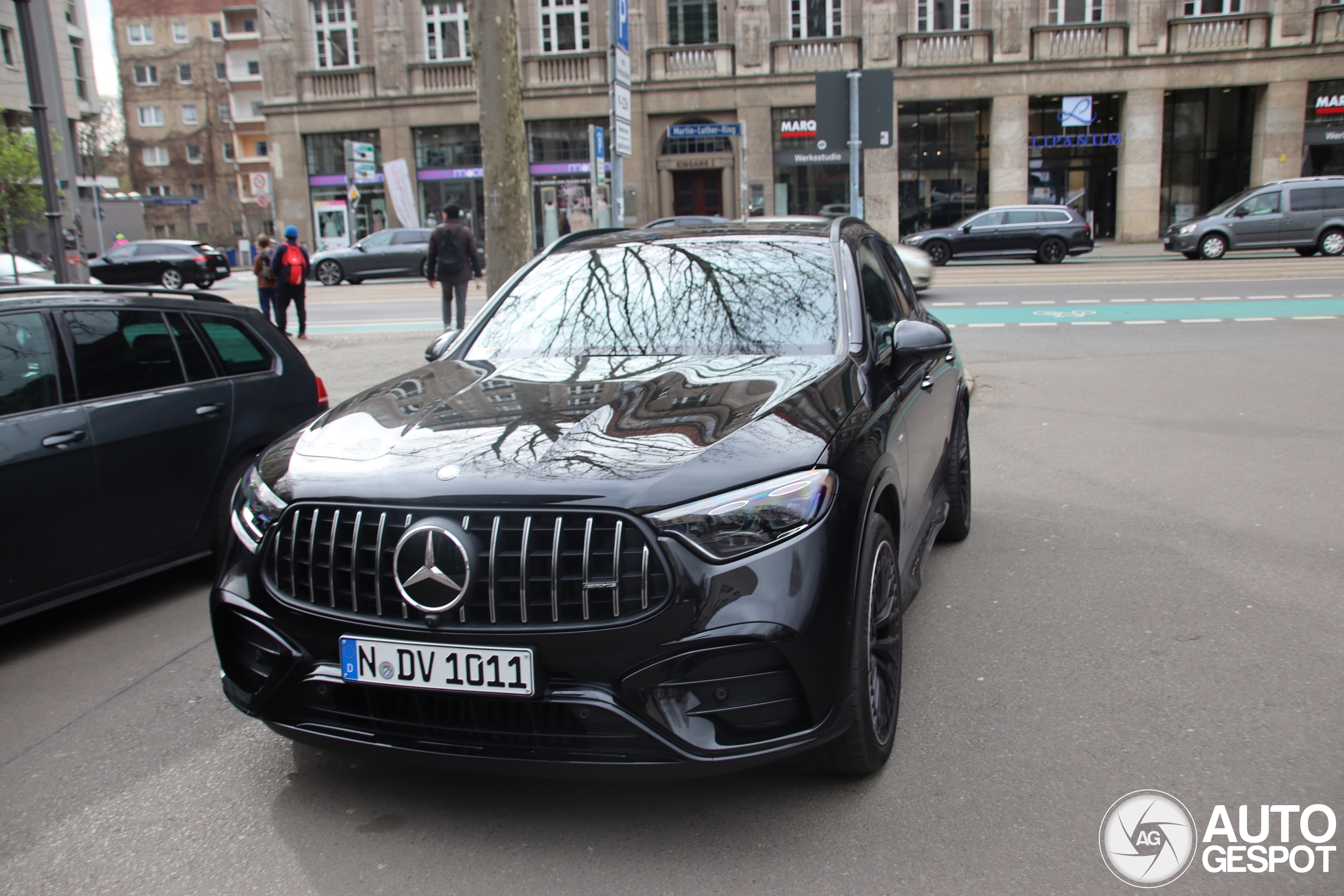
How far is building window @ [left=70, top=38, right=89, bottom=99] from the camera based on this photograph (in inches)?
1941

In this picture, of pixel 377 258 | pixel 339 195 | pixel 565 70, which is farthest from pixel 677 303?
pixel 339 195

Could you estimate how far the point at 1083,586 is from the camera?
15.8ft

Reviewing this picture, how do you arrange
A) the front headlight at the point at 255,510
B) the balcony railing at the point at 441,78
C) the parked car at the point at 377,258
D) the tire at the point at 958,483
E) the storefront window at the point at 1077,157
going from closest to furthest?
the front headlight at the point at 255,510 → the tire at the point at 958,483 → the parked car at the point at 377,258 → the storefront window at the point at 1077,157 → the balcony railing at the point at 441,78

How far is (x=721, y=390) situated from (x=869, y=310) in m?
1.02

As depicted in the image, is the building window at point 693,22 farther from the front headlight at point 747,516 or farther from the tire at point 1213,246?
the front headlight at point 747,516

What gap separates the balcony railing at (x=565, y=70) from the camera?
36500 millimetres

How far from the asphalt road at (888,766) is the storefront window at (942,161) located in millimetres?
31504

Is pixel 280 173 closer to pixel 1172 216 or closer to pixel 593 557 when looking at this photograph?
pixel 1172 216

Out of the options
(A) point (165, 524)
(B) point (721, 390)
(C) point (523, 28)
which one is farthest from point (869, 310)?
(C) point (523, 28)

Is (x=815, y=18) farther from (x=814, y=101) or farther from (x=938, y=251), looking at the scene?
(x=938, y=251)

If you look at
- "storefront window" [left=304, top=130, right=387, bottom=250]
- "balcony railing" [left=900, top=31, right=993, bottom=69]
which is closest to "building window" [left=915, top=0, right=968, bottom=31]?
"balcony railing" [left=900, top=31, right=993, bottom=69]

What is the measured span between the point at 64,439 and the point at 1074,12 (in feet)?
119

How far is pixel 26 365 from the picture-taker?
179 inches

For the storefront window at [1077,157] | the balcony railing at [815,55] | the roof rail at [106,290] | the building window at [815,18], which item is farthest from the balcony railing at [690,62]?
the roof rail at [106,290]
